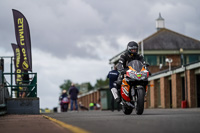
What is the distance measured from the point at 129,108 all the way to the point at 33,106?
8.43 meters

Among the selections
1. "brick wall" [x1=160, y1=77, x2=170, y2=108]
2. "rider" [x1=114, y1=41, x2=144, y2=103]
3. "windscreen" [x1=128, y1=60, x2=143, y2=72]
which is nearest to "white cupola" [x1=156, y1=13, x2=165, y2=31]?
"brick wall" [x1=160, y1=77, x2=170, y2=108]

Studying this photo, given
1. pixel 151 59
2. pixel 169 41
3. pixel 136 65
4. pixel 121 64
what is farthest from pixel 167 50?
pixel 136 65

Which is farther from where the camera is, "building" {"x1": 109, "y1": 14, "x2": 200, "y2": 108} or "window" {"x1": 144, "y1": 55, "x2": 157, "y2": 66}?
"window" {"x1": 144, "y1": 55, "x2": 157, "y2": 66}

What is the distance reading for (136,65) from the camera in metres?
13.0

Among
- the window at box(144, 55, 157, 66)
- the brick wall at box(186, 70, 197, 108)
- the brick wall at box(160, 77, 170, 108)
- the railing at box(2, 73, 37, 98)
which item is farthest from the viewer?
the window at box(144, 55, 157, 66)

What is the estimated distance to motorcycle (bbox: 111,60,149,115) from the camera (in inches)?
493

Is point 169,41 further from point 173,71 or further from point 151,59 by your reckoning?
point 173,71

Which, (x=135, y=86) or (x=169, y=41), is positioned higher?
(x=169, y=41)

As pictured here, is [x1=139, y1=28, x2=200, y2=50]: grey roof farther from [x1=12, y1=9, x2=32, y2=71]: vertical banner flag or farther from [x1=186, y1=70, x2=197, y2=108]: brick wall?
[x1=12, y1=9, x2=32, y2=71]: vertical banner flag

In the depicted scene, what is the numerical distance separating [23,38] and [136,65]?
11.2m

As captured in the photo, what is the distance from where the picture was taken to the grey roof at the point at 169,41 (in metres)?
71.6

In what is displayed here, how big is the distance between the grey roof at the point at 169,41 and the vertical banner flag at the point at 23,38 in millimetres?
48251

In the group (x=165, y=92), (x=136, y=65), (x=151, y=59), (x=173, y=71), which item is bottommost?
(x=165, y=92)

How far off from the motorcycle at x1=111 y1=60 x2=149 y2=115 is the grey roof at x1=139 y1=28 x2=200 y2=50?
5748 cm
